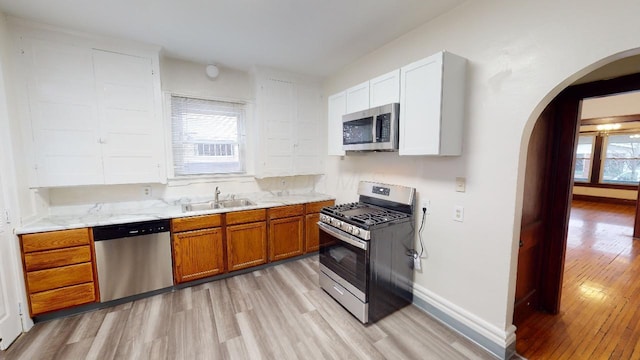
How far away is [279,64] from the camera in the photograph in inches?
128

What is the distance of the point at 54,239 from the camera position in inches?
86.3

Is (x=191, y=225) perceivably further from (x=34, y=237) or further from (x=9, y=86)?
(x=9, y=86)

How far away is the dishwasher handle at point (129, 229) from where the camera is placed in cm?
236

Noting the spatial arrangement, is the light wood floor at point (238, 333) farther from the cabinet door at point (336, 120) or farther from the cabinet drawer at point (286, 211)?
the cabinet door at point (336, 120)

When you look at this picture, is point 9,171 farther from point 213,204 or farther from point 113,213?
point 213,204

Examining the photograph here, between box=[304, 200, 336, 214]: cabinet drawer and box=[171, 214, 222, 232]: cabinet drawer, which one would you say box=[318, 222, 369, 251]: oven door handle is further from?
box=[171, 214, 222, 232]: cabinet drawer

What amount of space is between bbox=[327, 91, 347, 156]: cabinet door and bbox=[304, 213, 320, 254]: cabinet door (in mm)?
996

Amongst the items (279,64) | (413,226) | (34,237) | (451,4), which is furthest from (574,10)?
(34,237)

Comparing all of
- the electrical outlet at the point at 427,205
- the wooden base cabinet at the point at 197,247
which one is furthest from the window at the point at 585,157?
the wooden base cabinet at the point at 197,247

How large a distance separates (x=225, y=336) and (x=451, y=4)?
3256mm

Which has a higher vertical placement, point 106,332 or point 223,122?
point 223,122

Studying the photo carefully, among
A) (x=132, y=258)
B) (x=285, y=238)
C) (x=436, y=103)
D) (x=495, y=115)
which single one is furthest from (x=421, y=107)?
(x=132, y=258)

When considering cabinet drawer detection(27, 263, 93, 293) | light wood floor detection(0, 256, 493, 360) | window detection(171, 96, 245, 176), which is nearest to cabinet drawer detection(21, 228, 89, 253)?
cabinet drawer detection(27, 263, 93, 293)

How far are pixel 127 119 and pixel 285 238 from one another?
Answer: 223cm
